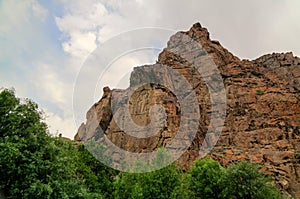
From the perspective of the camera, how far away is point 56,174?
24.3 meters

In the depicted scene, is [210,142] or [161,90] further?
[161,90]

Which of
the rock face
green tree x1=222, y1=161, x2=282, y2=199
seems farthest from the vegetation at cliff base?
the rock face

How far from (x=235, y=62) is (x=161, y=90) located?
30.9 metres

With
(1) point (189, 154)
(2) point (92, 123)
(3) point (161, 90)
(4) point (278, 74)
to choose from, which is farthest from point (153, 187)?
(4) point (278, 74)

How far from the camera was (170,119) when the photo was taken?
8638 centimetres

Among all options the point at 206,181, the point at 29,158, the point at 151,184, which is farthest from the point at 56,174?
the point at 206,181

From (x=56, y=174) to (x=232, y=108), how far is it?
254 ft

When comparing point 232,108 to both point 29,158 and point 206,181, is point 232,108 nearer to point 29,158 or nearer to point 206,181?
point 206,181

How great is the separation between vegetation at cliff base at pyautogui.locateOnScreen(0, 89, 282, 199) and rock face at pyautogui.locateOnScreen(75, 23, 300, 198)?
3483 cm

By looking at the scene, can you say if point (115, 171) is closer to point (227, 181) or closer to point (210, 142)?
point (227, 181)

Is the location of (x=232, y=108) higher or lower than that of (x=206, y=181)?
higher

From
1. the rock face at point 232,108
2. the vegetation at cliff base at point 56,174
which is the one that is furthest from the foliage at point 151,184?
the rock face at point 232,108

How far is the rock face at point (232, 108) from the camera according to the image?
75.2 meters

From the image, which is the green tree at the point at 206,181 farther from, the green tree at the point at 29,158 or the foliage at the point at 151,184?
the green tree at the point at 29,158
